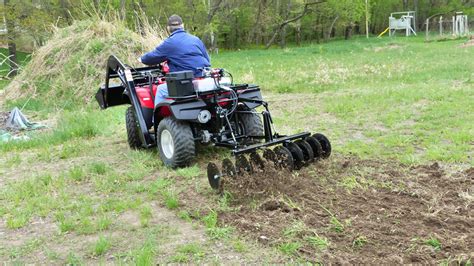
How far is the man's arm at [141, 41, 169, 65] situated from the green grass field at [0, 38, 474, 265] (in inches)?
51.3

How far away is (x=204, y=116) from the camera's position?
560 centimetres

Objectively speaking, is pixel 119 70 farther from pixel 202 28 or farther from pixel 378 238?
pixel 202 28

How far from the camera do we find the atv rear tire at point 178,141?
5746 mm

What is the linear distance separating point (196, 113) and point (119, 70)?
73.5 inches

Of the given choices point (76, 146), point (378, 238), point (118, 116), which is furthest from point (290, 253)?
point (118, 116)

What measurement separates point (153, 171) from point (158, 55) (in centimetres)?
146

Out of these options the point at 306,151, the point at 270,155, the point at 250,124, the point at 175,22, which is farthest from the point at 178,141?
the point at 175,22

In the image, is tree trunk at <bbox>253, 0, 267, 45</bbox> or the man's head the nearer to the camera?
the man's head

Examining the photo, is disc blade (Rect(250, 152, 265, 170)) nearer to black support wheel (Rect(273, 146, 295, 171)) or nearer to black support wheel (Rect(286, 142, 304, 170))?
black support wheel (Rect(273, 146, 295, 171))

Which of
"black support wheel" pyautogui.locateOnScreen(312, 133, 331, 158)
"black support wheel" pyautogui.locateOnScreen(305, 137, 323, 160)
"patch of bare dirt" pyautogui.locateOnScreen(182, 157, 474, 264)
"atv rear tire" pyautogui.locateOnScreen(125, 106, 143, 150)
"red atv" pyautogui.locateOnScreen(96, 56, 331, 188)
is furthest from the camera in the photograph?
"atv rear tire" pyautogui.locateOnScreen(125, 106, 143, 150)

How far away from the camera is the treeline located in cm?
3159

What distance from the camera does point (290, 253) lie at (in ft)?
11.8

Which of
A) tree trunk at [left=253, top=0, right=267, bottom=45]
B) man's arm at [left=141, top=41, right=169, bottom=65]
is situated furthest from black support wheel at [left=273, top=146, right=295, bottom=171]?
tree trunk at [left=253, top=0, right=267, bottom=45]

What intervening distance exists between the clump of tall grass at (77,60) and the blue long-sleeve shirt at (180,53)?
249 inches
